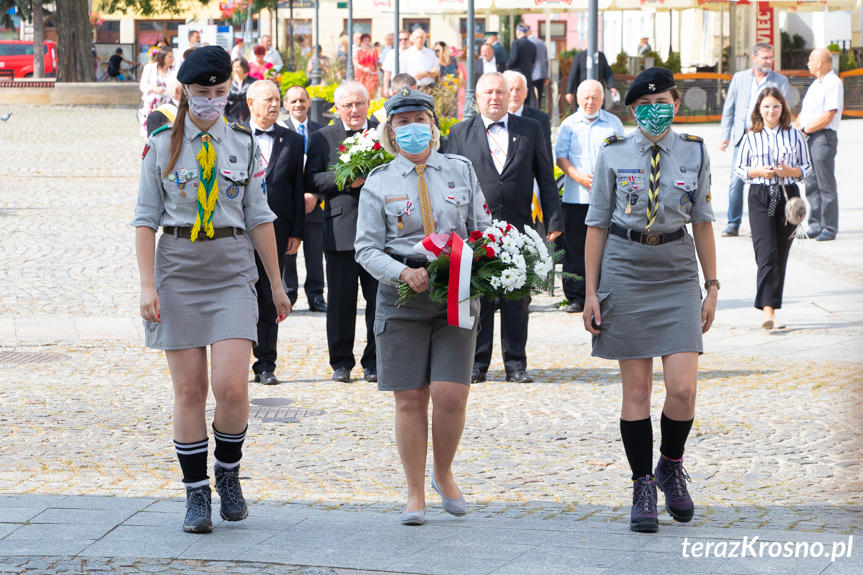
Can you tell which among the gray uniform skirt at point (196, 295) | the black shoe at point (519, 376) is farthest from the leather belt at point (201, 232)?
the black shoe at point (519, 376)

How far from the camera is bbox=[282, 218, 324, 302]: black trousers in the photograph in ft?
38.4

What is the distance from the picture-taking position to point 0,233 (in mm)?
16156

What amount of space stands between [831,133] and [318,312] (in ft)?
21.0

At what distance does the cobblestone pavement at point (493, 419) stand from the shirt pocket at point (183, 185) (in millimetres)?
1369

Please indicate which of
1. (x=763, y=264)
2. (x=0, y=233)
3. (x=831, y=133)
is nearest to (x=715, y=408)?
(x=763, y=264)

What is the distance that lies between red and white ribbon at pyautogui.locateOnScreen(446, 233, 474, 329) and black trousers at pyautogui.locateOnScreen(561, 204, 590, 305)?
5886mm

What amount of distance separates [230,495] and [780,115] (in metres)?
6.43

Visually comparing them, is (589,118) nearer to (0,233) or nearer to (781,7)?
(0,233)

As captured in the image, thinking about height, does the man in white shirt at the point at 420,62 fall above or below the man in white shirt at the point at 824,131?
above

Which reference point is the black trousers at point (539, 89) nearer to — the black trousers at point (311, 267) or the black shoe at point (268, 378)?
the black trousers at point (311, 267)

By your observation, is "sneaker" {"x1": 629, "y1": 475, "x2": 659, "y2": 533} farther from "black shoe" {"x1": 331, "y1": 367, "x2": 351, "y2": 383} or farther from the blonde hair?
"black shoe" {"x1": 331, "y1": 367, "x2": 351, "y2": 383}

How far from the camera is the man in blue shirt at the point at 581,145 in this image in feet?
35.9

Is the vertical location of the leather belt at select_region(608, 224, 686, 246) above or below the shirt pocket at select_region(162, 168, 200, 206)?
Answer: below

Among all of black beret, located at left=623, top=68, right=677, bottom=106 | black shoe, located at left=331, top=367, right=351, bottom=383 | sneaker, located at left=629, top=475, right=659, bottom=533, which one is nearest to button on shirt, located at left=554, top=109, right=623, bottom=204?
black shoe, located at left=331, top=367, right=351, bottom=383
